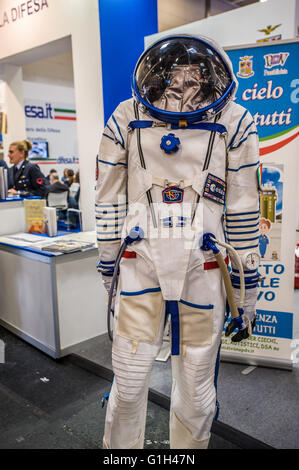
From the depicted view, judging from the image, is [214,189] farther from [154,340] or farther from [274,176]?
[274,176]

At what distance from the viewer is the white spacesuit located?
4.59 feet

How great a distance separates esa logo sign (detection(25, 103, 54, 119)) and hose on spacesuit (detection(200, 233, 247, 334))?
549 centimetres

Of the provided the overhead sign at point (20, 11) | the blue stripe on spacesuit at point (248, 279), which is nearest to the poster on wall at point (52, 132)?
the overhead sign at point (20, 11)

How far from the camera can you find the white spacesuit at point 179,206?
1.40m

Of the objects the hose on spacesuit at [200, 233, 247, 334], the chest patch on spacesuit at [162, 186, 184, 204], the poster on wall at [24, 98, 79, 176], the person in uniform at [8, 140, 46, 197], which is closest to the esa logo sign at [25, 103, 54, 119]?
the poster on wall at [24, 98, 79, 176]

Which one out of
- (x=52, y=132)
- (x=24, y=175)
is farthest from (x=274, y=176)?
(x=52, y=132)

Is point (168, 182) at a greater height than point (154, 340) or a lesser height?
greater

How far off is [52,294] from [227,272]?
1621 mm

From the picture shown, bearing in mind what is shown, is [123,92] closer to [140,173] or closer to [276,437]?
[140,173]

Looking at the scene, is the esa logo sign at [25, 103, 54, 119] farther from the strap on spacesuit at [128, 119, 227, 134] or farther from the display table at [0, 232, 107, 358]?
the strap on spacesuit at [128, 119, 227, 134]

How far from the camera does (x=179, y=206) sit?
4.61 feet

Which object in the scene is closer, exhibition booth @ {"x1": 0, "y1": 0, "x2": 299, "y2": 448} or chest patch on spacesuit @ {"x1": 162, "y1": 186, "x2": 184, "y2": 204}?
chest patch on spacesuit @ {"x1": 162, "y1": 186, "x2": 184, "y2": 204}

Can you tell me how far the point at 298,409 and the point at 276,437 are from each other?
303mm
